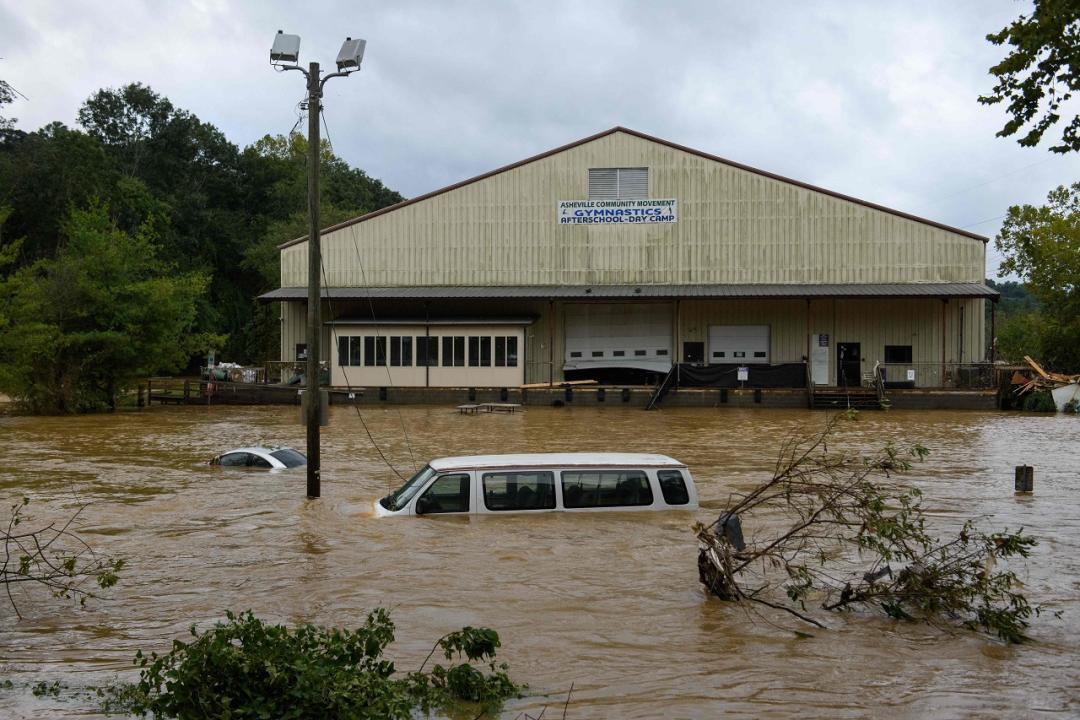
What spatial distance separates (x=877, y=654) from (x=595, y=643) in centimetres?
264

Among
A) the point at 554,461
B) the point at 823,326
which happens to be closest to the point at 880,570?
the point at 554,461

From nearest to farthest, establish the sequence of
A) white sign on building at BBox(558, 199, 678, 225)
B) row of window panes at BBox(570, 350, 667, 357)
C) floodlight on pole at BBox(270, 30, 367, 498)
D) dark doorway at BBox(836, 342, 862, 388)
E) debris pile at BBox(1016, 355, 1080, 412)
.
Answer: floodlight on pole at BBox(270, 30, 367, 498)
debris pile at BBox(1016, 355, 1080, 412)
dark doorway at BBox(836, 342, 862, 388)
white sign on building at BBox(558, 199, 678, 225)
row of window panes at BBox(570, 350, 667, 357)

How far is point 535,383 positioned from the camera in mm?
46156

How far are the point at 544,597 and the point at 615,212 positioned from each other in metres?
36.7

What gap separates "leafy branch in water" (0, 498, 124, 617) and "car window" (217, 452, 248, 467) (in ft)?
15.0

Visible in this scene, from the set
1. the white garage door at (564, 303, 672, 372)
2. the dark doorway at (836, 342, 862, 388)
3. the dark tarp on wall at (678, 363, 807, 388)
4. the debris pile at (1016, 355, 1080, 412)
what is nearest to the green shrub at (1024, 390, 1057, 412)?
the debris pile at (1016, 355, 1080, 412)

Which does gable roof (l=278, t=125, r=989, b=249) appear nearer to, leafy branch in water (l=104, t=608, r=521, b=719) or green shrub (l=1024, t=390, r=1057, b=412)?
green shrub (l=1024, t=390, r=1057, b=412)

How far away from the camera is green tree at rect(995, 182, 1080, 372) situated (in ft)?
176

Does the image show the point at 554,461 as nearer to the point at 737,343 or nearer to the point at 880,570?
the point at 880,570

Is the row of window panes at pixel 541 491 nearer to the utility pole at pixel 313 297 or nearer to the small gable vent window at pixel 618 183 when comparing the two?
the utility pole at pixel 313 297

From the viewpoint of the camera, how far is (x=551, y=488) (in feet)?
43.3

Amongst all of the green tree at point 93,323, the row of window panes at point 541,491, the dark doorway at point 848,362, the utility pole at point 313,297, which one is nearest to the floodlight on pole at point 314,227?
the utility pole at point 313,297

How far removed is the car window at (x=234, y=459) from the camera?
20.6 meters

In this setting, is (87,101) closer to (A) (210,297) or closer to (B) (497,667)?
(A) (210,297)
